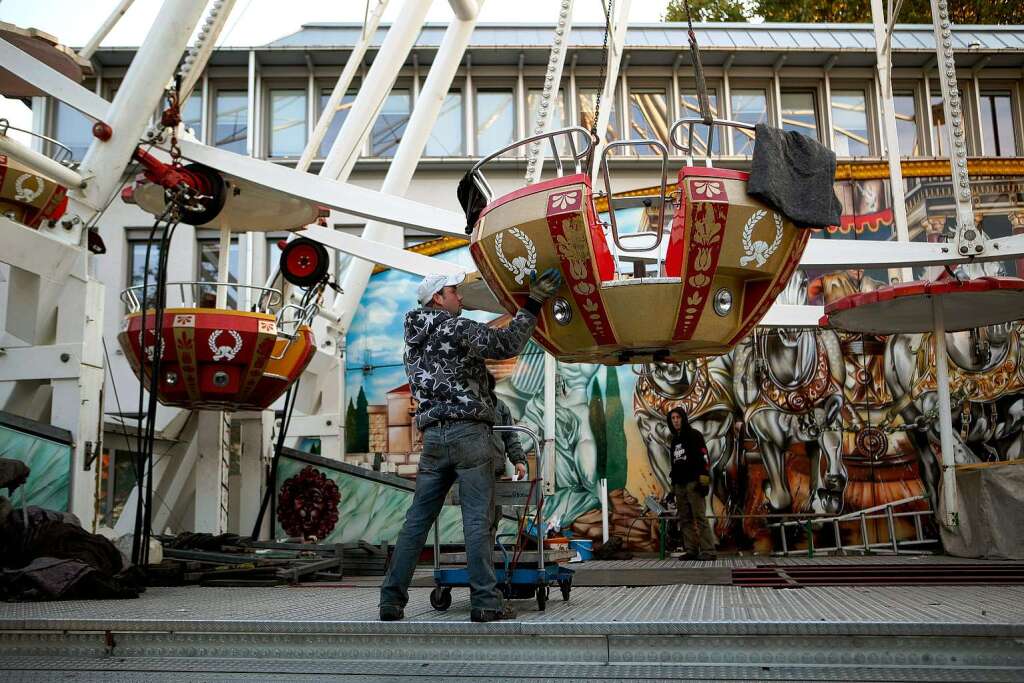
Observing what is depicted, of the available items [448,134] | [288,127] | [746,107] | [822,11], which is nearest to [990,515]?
[746,107]

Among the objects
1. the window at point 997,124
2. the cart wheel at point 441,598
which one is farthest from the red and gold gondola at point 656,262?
the window at point 997,124

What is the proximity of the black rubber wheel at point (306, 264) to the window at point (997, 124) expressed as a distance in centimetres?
1683

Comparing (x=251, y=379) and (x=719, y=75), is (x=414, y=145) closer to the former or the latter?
(x=251, y=379)

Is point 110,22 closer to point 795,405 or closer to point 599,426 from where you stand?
point 599,426

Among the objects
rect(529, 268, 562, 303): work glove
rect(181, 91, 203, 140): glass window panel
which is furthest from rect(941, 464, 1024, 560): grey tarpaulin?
rect(181, 91, 203, 140): glass window panel

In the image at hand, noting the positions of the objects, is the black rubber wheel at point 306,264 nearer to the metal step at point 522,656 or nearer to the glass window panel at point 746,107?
the metal step at point 522,656

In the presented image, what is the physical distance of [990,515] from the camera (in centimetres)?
1118

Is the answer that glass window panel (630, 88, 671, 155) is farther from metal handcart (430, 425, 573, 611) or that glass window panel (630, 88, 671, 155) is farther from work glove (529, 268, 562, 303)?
work glove (529, 268, 562, 303)

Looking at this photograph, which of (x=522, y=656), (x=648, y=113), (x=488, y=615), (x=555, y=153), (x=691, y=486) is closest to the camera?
(x=522, y=656)

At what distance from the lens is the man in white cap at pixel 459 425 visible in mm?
5453

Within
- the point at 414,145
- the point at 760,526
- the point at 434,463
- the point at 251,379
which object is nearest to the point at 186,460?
the point at 251,379

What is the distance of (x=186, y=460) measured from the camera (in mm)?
14141

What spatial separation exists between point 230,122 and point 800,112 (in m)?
13.0

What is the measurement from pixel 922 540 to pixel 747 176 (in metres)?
10.3
